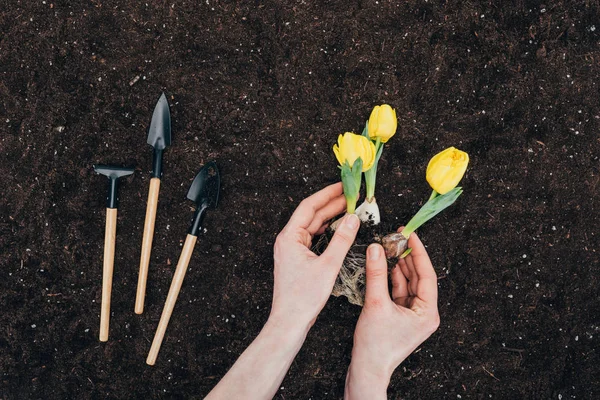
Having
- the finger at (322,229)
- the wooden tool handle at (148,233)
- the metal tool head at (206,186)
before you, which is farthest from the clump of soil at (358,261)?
the wooden tool handle at (148,233)

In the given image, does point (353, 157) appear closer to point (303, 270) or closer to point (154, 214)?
point (303, 270)

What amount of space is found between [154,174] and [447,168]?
0.79 m

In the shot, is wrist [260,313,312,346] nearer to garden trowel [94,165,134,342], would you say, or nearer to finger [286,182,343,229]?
finger [286,182,343,229]

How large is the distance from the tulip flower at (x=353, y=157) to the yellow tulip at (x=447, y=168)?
0.13 meters

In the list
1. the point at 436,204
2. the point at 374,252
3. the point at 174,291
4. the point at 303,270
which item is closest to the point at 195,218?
the point at 174,291

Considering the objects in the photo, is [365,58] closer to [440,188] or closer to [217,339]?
[440,188]

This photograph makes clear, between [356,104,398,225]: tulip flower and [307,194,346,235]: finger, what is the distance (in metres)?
0.08

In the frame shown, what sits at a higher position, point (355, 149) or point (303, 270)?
A: point (355, 149)

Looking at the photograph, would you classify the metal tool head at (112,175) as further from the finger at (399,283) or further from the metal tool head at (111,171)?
the finger at (399,283)

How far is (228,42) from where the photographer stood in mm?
1316

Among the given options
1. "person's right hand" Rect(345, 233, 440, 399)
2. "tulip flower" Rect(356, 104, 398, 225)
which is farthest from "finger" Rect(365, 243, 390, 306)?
"tulip flower" Rect(356, 104, 398, 225)

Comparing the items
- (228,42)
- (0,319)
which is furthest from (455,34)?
(0,319)

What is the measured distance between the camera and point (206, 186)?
1299 mm

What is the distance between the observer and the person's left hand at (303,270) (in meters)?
0.97
